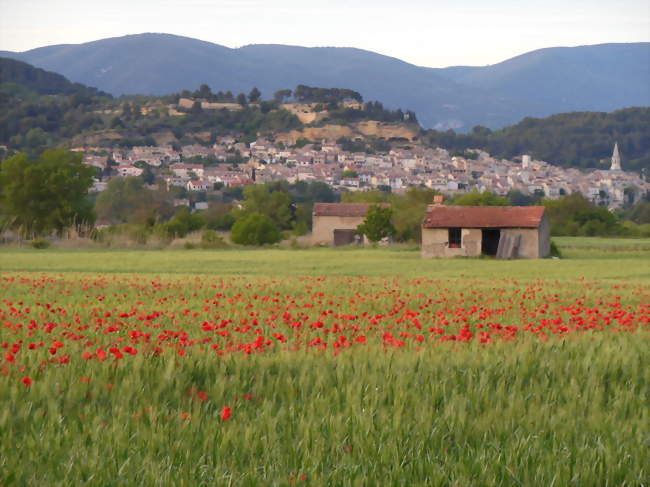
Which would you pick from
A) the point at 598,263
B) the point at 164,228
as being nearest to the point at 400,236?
the point at 164,228

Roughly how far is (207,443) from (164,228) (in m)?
71.1

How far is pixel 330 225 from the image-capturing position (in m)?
93.5

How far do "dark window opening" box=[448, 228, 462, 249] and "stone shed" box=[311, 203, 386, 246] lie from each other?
111ft

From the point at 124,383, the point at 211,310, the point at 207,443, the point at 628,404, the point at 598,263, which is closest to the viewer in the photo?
the point at 207,443

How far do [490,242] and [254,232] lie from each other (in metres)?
25.1

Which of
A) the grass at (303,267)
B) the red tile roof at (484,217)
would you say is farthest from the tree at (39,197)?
the red tile roof at (484,217)

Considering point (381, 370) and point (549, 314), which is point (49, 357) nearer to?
point (381, 370)

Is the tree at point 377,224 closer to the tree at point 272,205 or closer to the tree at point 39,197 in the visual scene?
the tree at point 39,197

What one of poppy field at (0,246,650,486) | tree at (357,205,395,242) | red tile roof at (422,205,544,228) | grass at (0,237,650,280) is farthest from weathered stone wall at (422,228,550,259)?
poppy field at (0,246,650,486)

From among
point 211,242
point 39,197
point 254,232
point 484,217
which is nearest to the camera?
point 484,217

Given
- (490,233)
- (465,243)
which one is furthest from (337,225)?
(465,243)

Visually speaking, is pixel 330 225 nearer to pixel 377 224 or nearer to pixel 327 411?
pixel 377 224

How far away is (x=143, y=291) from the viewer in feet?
65.5

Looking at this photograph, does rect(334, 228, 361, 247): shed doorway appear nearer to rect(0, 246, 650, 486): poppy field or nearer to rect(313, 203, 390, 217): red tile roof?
rect(313, 203, 390, 217): red tile roof
